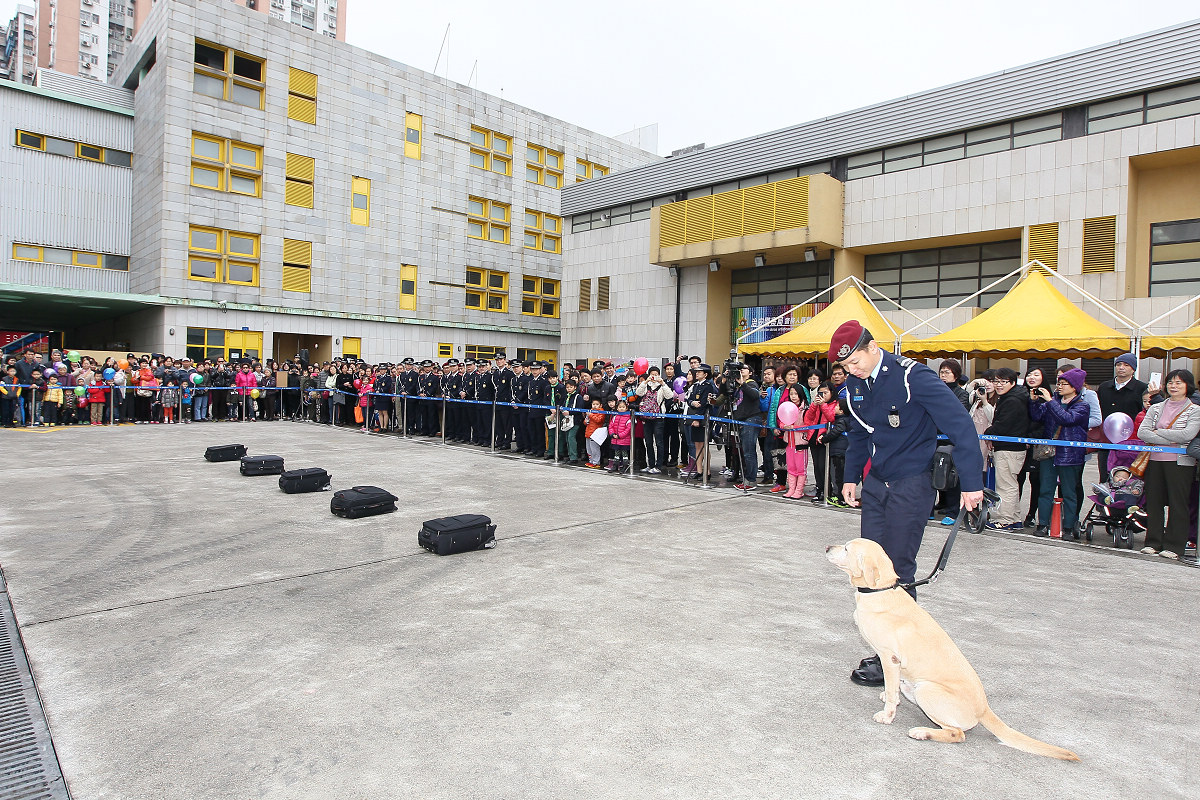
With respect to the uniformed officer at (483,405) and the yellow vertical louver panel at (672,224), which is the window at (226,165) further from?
the uniformed officer at (483,405)

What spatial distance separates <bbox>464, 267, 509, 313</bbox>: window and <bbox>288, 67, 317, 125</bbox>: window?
10553mm

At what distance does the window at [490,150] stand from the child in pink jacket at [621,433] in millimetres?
28596

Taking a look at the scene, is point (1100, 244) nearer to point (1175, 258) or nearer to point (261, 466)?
point (1175, 258)

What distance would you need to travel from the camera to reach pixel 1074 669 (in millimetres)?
3957

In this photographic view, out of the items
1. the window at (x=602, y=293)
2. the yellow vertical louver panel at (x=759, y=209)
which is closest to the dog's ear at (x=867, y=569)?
the yellow vertical louver panel at (x=759, y=209)

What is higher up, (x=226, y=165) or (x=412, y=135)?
(x=412, y=135)

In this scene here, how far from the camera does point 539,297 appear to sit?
40531mm

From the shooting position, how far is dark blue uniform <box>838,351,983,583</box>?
375 cm

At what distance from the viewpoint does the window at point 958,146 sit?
1969cm

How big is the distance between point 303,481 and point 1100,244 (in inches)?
828

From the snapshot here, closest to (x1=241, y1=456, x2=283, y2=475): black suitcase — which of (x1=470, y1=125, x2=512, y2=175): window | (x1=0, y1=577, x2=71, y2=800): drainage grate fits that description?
(x1=0, y1=577, x2=71, y2=800): drainage grate

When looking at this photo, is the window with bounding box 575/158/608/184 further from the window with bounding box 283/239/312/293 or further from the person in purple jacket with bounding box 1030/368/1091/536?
the person in purple jacket with bounding box 1030/368/1091/536

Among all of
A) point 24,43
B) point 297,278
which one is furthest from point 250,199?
point 24,43

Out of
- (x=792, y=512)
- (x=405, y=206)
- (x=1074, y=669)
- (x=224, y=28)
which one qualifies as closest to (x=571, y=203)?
(x=405, y=206)
